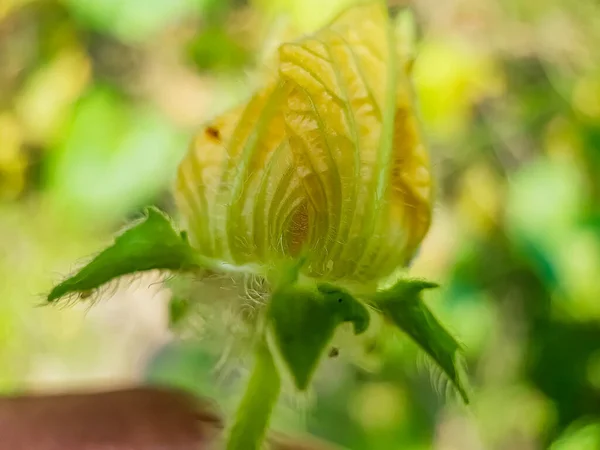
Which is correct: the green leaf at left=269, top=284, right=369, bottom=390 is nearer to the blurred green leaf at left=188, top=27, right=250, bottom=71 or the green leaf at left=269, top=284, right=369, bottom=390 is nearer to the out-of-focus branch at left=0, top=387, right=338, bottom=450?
the out-of-focus branch at left=0, top=387, right=338, bottom=450

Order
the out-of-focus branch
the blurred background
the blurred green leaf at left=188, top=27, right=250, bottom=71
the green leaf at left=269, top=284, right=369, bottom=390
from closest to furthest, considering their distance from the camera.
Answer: the green leaf at left=269, top=284, right=369, bottom=390 < the out-of-focus branch < the blurred background < the blurred green leaf at left=188, top=27, right=250, bottom=71

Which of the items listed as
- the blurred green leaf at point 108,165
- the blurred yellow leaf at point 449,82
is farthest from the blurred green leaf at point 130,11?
the blurred yellow leaf at point 449,82

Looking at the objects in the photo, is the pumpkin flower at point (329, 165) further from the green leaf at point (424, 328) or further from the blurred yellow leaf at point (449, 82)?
the blurred yellow leaf at point (449, 82)

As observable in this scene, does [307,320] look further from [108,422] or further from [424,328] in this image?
[108,422]

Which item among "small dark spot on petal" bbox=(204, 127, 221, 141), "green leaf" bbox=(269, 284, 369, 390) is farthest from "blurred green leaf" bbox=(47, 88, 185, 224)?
"green leaf" bbox=(269, 284, 369, 390)

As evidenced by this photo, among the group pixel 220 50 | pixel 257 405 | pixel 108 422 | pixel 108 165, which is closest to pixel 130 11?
pixel 220 50
